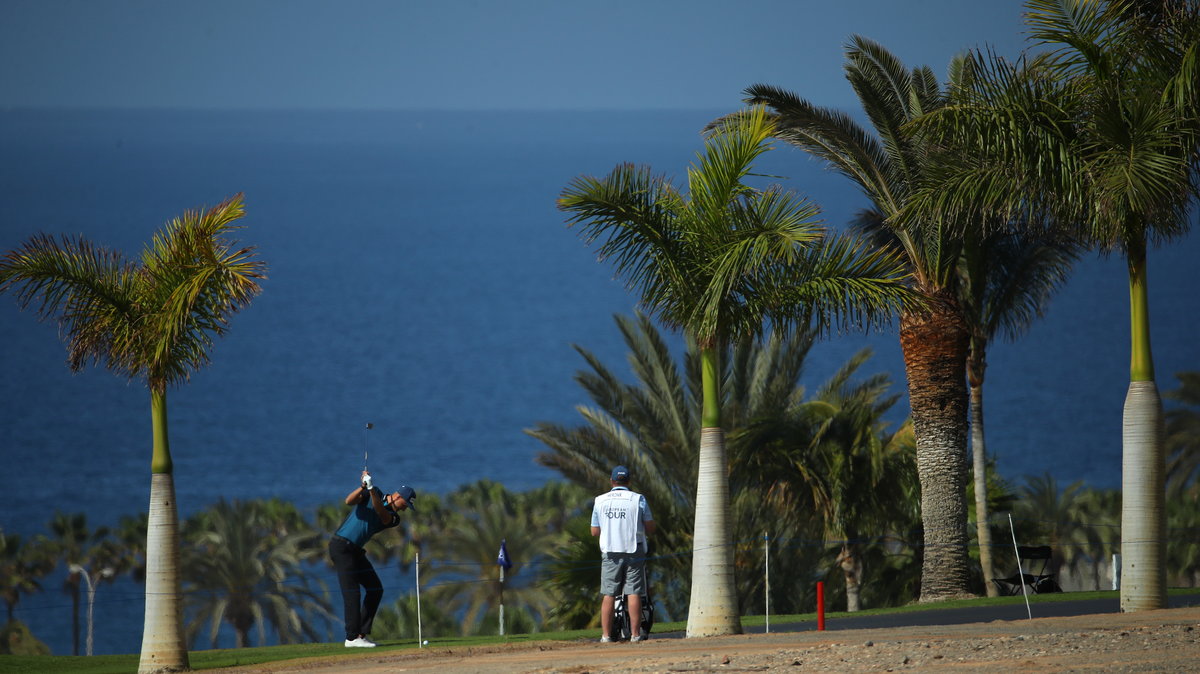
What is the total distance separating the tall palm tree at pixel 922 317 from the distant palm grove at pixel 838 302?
0.04 meters

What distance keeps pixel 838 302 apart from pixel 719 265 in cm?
135

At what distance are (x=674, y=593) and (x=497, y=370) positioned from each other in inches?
6533

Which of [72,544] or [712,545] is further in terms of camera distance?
[72,544]

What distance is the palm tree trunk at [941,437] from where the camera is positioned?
22.4 meters

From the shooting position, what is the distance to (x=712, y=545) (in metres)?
15.5

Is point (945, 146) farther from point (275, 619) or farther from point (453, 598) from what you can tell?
point (275, 619)

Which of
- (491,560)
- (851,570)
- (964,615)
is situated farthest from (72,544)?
(964,615)

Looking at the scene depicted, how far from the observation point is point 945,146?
17484mm

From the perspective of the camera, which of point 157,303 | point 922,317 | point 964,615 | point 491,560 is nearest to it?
point 157,303

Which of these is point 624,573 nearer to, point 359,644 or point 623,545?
A: point 623,545

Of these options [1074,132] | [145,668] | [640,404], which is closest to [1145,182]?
[1074,132]

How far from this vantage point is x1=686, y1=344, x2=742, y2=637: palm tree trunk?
15344 mm

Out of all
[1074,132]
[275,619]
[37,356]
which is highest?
[37,356]

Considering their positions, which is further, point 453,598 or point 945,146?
point 453,598
